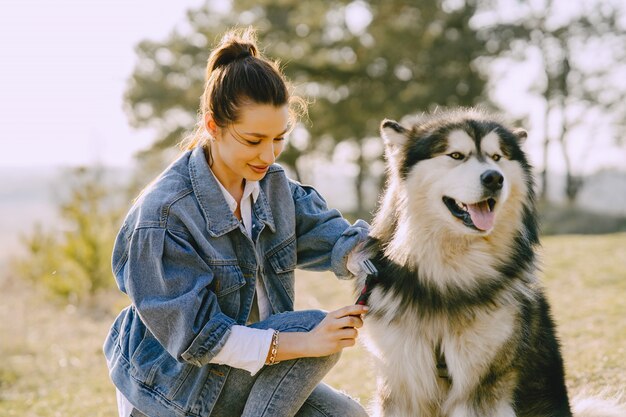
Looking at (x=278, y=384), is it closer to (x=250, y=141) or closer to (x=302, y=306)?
(x=250, y=141)

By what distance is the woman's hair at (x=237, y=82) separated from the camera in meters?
2.46

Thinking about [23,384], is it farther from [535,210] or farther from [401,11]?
[401,11]

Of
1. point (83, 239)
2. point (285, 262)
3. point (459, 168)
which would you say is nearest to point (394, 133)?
→ point (459, 168)

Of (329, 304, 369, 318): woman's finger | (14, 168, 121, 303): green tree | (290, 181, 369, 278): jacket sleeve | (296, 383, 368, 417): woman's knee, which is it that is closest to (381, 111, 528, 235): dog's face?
(290, 181, 369, 278): jacket sleeve

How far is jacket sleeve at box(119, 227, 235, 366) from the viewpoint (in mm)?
2340

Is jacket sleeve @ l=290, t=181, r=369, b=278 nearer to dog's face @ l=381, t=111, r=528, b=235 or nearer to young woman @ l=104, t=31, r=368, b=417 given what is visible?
young woman @ l=104, t=31, r=368, b=417

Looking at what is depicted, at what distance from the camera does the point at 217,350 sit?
2363mm

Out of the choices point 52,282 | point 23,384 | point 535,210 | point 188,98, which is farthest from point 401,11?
point 535,210

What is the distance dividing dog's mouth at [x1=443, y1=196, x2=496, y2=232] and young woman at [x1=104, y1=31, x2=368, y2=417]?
554mm

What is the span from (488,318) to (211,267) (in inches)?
44.2

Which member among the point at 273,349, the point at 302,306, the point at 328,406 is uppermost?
the point at 273,349

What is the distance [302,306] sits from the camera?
27.4 ft

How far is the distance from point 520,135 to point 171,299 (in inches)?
64.7

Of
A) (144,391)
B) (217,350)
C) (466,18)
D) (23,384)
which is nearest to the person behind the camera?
(217,350)
